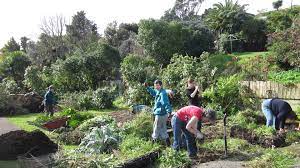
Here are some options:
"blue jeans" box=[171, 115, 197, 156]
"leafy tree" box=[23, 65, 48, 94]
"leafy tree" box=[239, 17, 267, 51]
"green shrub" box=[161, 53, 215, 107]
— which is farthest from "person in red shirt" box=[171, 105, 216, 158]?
"leafy tree" box=[239, 17, 267, 51]

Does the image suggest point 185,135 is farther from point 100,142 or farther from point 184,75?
point 184,75

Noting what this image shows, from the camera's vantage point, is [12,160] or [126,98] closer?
[12,160]

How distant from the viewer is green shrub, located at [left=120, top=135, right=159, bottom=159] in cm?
1030

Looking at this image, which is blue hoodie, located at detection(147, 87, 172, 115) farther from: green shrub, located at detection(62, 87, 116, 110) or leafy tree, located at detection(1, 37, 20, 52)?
leafy tree, located at detection(1, 37, 20, 52)

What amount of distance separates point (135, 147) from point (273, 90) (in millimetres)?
9351

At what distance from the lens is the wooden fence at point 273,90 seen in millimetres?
17547

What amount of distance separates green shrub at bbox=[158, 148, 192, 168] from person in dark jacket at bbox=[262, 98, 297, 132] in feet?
11.4

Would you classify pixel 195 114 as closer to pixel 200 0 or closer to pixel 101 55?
pixel 101 55

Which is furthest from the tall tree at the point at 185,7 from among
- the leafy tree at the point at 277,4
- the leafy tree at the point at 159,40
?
the leafy tree at the point at 159,40

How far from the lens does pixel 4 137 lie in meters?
11.4

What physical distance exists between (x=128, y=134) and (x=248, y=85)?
8461 millimetres

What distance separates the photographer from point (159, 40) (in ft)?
114

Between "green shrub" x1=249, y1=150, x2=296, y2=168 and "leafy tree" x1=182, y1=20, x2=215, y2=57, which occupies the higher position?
"leafy tree" x1=182, y1=20, x2=215, y2=57

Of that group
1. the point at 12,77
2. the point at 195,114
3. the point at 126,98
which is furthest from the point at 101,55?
the point at 195,114
